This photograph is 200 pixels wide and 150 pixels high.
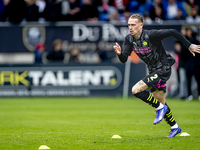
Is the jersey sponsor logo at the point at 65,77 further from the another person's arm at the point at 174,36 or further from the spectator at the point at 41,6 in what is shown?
the another person's arm at the point at 174,36

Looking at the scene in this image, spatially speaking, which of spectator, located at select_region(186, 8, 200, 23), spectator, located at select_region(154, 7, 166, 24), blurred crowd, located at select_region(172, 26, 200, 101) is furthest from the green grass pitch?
spectator, located at select_region(186, 8, 200, 23)

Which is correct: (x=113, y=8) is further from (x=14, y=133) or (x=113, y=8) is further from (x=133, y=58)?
(x=14, y=133)

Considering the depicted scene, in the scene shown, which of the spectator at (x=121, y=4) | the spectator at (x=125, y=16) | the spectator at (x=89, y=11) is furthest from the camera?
the spectator at (x=121, y=4)

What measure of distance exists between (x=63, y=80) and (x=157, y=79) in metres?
9.28

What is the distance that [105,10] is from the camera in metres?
19.0

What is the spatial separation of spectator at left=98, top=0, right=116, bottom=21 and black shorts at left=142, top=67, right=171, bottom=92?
470 inches

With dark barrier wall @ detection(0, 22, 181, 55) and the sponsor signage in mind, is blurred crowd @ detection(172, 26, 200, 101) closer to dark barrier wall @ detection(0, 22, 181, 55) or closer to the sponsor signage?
dark barrier wall @ detection(0, 22, 181, 55)

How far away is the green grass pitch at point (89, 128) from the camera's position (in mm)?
5977

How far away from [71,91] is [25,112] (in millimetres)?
4826

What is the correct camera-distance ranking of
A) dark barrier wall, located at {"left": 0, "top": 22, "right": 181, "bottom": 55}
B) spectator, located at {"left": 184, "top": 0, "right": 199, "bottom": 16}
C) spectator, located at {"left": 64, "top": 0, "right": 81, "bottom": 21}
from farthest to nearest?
1. spectator, located at {"left": 184, "top": 0, "right": 199, "bottom": 16}
2. spectator, located at {"left": 64, "top": 0, "right": 81, "bottom": 21}
3. dark barrier wall, located at {"left": 0, "top": 22, "right": 181, "bottom": 55}

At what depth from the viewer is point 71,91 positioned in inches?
627

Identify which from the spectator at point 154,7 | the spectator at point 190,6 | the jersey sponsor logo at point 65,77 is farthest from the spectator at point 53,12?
the spectator at point 190,6

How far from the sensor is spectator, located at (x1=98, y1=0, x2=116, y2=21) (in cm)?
1870

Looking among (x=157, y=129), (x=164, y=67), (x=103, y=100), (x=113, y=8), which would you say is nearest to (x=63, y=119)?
(x=157, y=129)
